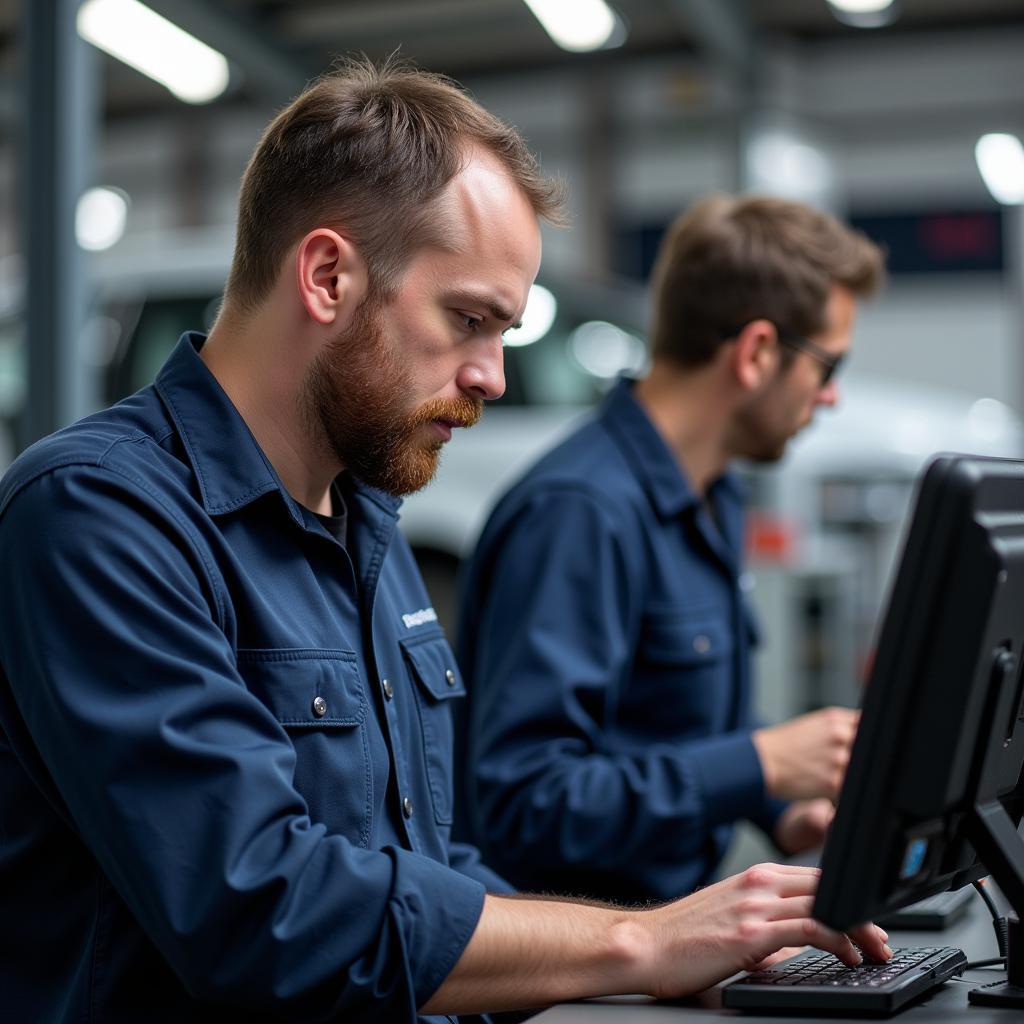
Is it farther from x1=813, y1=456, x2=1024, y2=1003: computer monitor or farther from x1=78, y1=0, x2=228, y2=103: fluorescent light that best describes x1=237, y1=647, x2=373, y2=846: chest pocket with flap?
x1=78, y1=0, x2=228, y2=103: fluorescent light

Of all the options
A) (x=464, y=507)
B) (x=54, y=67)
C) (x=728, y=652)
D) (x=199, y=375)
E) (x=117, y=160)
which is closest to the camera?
(x=199, y=375)

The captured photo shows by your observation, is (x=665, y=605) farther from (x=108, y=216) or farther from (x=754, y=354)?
(x=108, y=216)

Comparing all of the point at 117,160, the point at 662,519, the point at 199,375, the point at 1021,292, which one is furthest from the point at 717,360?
the point at 117,160

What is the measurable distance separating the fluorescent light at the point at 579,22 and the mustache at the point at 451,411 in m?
3.60

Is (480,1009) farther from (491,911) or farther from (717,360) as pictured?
(717,360)

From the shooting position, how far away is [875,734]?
0.91 m

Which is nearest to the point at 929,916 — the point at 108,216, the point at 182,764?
the point at 182,764

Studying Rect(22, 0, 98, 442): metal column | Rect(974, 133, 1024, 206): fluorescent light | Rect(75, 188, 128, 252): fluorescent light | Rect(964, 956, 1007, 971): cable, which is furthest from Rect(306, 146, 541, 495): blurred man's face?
Rect(75, 188, 128, 252): fluorescent light

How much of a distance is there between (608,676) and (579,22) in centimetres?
346

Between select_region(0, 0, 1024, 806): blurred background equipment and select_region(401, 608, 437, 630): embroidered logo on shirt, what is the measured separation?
0.61m

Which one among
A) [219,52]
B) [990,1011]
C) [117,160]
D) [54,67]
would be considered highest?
[117,160]

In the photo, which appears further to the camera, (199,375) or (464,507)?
(464,507)

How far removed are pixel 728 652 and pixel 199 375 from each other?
1.07 meters

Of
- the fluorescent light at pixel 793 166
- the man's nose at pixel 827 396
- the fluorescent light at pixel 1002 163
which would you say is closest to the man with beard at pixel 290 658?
the man's nose at pixel 827 396
